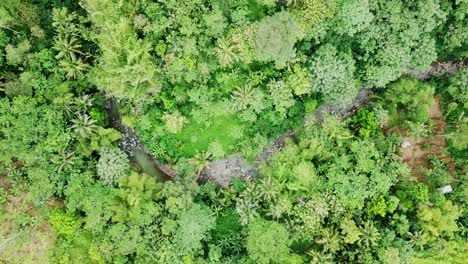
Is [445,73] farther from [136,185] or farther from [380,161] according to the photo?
[136,185]

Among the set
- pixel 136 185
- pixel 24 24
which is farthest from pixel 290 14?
pixel 24 24

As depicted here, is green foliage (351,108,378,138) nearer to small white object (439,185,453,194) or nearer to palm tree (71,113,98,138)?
small white object (439,185,453,194)

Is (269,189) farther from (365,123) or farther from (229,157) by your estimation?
→ (365,123)

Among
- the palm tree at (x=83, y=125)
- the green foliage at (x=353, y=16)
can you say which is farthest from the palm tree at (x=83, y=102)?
the green foliage at (x=353, y=16)

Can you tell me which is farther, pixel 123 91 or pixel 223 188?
pixel 223 188

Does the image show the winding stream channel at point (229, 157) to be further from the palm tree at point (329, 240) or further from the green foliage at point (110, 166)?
the palm tree at point (329, 240)

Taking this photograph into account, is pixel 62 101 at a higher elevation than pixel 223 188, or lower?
higher

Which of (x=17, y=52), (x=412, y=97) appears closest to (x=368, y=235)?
(x=412, y=97)
